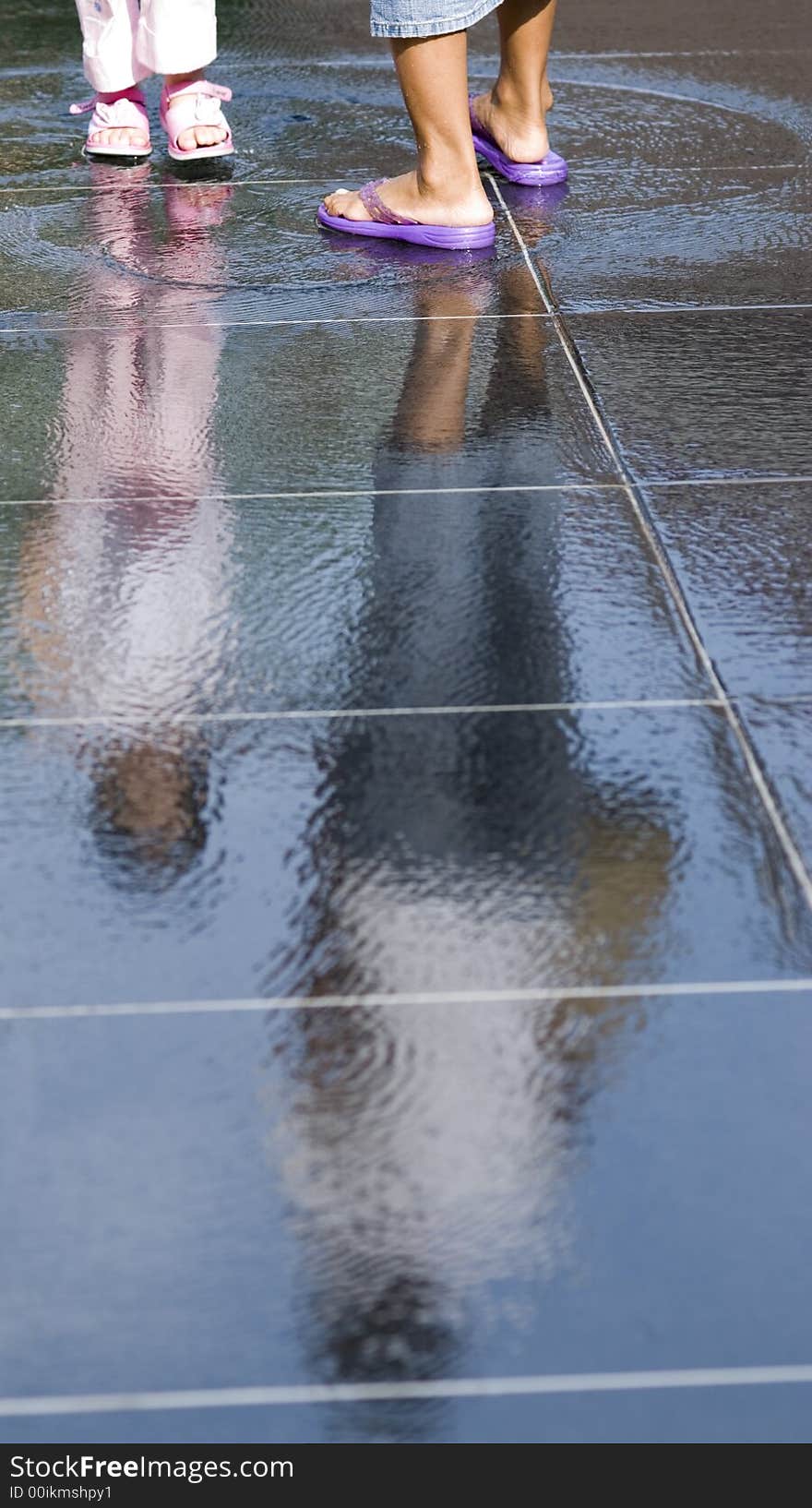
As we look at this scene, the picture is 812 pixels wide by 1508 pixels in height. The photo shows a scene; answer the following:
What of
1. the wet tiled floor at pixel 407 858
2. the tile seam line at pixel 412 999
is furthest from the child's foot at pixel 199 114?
the tile seam line at pixel 412 999

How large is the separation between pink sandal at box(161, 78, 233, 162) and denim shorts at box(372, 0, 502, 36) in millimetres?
725

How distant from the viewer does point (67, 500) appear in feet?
6.11

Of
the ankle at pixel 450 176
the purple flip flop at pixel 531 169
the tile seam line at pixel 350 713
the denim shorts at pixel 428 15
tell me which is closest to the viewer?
the tile seam line at pixel 350 713

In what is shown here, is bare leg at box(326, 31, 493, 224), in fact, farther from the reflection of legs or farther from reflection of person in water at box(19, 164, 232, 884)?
reflection of person in water at box(19, 164, 232, 884)

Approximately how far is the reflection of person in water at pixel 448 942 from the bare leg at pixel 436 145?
108cm

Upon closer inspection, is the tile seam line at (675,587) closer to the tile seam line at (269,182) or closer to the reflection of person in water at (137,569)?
the reflection of person in water at (137,569)

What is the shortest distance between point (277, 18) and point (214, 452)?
285 centimetres

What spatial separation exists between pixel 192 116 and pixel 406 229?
676mm

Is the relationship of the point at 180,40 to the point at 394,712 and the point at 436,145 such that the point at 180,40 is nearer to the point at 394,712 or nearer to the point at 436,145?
the point at 436,145

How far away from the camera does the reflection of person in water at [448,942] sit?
966 millimetres

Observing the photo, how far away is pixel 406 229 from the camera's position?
8.98 ft

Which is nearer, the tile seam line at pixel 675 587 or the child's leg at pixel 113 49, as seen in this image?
the tile seam line at pixel 675 587

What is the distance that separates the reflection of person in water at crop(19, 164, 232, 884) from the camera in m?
1.37

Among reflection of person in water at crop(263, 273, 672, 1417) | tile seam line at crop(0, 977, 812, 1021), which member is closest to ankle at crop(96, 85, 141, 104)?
reflection of person in water at crop(263, 273, 672, 1417)
